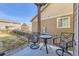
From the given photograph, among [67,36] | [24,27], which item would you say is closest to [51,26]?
[67,36]

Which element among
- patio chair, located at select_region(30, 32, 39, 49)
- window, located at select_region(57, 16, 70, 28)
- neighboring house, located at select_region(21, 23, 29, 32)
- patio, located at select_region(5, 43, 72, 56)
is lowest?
patio, located at select_region(5, 43, 72, 56)

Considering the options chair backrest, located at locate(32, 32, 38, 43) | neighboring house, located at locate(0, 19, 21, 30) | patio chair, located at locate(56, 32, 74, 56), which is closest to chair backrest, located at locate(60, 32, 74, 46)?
patio chair, located at locate(56, 32, 74, 56)

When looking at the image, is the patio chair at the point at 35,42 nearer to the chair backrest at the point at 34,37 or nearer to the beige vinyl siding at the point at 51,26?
the chair backrest at the point at 34,37

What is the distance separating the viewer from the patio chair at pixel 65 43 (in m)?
2.71

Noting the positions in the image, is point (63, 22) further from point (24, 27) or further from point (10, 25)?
point (10, 25)

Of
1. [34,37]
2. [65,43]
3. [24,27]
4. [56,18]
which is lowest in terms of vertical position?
[65,43]

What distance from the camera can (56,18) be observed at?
2.77 m

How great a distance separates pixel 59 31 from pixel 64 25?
0.43 ft

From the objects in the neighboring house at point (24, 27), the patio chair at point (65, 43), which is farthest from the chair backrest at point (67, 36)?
the neighboring house at point (24, 27)

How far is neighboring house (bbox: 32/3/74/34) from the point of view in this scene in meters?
2.70

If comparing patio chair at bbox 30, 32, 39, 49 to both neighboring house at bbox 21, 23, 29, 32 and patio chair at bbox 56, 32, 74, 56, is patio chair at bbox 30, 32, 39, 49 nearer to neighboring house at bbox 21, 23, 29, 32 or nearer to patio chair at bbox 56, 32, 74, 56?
neighboring house at bbox 21, 23, 29, 32

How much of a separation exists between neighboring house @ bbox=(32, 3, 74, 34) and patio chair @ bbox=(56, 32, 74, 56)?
3.4 inches

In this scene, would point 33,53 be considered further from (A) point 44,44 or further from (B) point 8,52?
(B) point 8,52

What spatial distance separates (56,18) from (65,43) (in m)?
0.46
